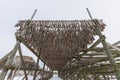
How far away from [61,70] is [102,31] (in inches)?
278

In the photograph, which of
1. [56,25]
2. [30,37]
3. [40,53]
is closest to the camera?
[56,25]

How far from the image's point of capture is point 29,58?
11.8m

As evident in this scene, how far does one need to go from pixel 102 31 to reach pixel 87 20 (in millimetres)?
469

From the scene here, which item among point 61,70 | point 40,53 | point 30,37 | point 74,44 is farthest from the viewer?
point 61,70

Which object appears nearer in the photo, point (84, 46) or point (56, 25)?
point (56, 25)

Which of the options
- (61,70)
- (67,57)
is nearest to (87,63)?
(67,57)

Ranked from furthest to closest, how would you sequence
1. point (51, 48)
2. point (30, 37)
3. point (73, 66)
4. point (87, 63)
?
point (73, 66)
point (87, 63)
point (51, 48)
point (30, 37)

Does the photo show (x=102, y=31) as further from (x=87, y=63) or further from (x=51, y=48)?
(x=87, y=63)

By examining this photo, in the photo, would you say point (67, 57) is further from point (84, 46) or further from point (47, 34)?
point (47, 34)

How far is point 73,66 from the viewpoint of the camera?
11344 millimetres

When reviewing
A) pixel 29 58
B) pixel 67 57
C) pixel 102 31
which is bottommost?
pixel 102 31

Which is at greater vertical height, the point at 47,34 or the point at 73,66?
the point at 73,66

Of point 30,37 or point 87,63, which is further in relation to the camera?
point 87,63

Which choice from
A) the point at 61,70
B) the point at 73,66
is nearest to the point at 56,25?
the point at 73,66
